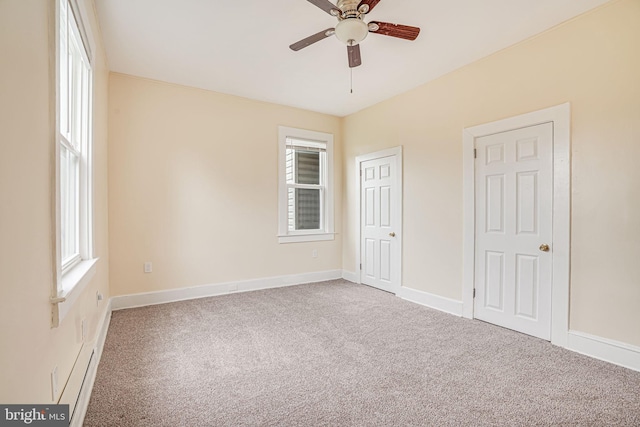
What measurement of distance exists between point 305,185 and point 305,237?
2.76ft

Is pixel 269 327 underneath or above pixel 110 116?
underneath

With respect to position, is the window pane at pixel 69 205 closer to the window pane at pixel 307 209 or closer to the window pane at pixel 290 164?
the window pane at pixel 290 164

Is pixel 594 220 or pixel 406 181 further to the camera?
pixel 406 181

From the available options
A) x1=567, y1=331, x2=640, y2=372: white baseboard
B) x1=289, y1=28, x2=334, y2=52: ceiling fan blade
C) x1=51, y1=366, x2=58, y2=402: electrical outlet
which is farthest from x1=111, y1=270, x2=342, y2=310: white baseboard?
x1=567, y1=331, x2=640, y2=372: white baseboard

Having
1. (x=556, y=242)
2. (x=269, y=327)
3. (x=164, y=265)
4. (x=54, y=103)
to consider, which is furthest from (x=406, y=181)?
(x=54, y=103)

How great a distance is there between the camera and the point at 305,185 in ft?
16.7

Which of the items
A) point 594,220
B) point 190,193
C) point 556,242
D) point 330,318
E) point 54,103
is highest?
point 54,103

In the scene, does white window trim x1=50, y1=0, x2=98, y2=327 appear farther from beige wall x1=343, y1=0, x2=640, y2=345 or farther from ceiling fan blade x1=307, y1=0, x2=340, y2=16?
beige wall x1=343, y1=0, x2=640, y2=345

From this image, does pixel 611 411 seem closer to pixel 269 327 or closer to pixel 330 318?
pixel 330 318

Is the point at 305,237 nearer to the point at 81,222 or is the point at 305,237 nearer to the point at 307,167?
the point at 307,167

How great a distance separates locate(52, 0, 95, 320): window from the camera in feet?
6.32

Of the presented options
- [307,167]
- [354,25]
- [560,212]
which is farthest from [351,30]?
[307,167]

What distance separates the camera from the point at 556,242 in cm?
273

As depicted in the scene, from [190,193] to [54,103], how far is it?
9.09 feet
